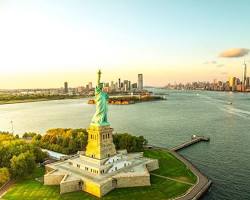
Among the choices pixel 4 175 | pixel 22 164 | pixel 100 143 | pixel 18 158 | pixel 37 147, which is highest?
pixel 100 143

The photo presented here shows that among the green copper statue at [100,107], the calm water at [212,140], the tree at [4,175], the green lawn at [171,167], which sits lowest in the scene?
the calm water at [212,140]

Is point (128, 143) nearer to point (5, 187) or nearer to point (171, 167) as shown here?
point (171, 167)

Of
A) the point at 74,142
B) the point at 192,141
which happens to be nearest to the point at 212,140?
the point at 192,141

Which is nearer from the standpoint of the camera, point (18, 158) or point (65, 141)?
point (18, 158)

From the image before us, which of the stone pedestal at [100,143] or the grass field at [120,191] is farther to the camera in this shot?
the stone pedestal at [100,143]

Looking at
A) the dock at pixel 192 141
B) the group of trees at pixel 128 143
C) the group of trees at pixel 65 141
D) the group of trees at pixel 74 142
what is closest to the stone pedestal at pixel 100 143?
the group of trees at pixel 128 143

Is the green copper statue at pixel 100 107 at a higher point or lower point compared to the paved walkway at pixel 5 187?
Answer: higher

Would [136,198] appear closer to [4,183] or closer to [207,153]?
[4,183]

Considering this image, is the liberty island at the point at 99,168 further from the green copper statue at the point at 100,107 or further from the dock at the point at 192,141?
the dock at the point at 192,141
